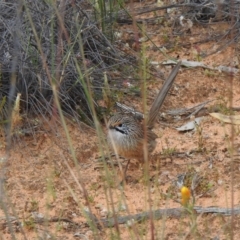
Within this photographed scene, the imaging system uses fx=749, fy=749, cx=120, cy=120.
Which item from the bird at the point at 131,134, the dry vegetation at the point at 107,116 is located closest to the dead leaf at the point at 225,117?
the dry vegetation at the point at 107,116

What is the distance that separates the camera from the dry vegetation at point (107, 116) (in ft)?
16.2

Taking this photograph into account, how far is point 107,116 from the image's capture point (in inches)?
255

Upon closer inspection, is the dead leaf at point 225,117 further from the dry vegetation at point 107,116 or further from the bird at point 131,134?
the bird at point 131,134

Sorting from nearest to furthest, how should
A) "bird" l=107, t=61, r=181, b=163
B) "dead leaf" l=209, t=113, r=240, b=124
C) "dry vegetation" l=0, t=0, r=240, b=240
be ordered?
1. "dry vegetation" l=0, t=0, r=240, b=240
2. "bird" l=107, t=61, r=181, b=163
3. "dead leaf" l=209, t=113, r=240, b=124

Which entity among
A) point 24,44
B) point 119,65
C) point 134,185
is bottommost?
point 134,185

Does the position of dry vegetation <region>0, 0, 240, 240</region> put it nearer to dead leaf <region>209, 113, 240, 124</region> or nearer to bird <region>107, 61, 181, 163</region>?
dead leaf <region>209, 113, 240, 124</region>

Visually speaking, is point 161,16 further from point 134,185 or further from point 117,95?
point 134,185

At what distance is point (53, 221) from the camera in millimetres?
5051

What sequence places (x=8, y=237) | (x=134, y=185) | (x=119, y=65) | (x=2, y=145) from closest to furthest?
(x=8, y=237)
(x=134, y=185)
(x=2, y=145)
(x=119, y=65)

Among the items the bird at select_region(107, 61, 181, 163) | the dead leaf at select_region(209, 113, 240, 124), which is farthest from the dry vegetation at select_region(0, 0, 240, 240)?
the bird at select_region(107, 61, 181, 163)

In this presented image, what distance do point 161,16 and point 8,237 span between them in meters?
3.91

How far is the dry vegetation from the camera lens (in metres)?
4.95

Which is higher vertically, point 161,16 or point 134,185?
point 161,16

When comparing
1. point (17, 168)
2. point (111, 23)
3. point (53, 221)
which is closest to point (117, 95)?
point (111, 23)
